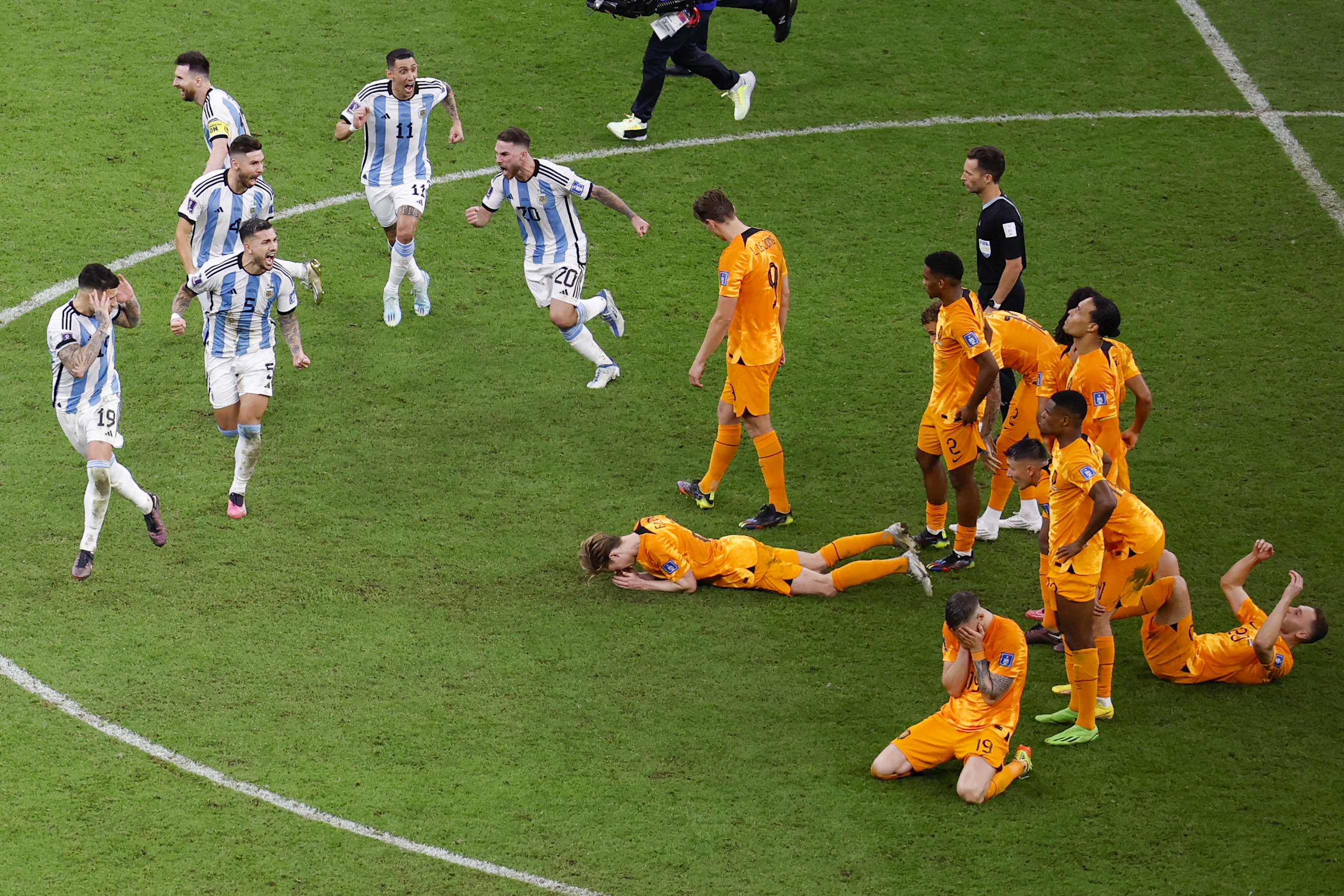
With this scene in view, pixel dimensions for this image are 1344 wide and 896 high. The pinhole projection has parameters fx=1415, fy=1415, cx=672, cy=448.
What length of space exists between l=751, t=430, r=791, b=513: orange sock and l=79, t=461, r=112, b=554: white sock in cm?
433

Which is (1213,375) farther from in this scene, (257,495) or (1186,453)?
(257,495)

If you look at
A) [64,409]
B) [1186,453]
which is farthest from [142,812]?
[1186,453]

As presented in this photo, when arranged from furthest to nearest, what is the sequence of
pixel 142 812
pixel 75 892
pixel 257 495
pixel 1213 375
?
pixel 1213 375, pixel 257 495, pixel 142 812, pixel 75 892

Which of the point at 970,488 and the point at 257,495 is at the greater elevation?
the point at 970,488

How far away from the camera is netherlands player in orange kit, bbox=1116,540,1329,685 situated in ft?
27.5

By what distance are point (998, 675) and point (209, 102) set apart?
25.9 feet

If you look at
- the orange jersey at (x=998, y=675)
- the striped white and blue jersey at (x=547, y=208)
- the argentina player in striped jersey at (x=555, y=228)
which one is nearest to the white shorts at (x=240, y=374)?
the argentina player in striped jersey at (x=555, y=228)

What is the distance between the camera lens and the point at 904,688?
859cm

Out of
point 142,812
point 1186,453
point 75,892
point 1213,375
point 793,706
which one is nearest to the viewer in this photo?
point 75,892

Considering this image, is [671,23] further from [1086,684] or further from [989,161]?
[1086,684]

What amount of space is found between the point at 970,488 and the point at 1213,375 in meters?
3.79

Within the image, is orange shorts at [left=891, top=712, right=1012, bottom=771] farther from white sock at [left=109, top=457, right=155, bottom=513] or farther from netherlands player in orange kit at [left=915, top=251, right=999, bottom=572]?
white sock at [left=109, top=457, right=155, bottom=513]

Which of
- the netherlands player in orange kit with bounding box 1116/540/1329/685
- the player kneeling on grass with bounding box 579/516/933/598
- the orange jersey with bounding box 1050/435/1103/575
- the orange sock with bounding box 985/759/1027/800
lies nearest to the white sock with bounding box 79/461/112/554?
the player kneeling on grass with bounding box 579/516/933/598

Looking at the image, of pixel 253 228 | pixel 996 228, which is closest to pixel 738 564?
pixel 996 228
